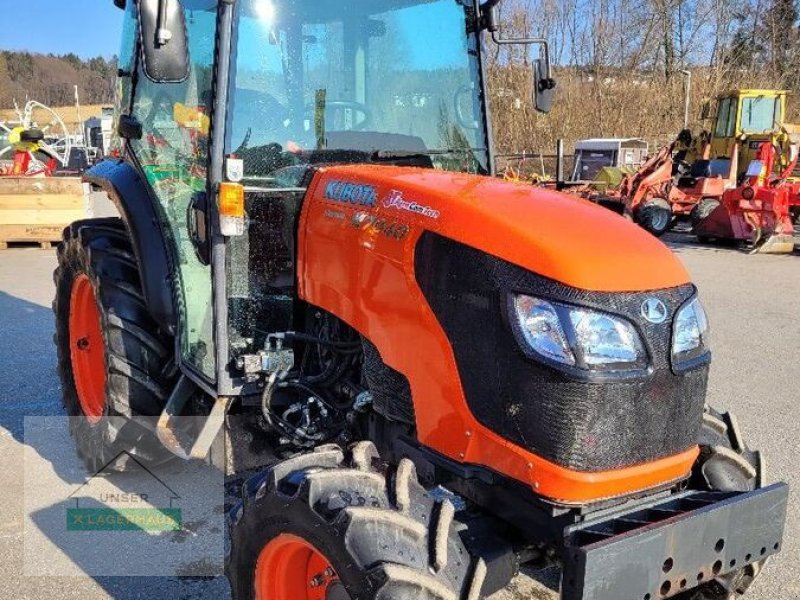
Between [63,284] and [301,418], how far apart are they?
204cm

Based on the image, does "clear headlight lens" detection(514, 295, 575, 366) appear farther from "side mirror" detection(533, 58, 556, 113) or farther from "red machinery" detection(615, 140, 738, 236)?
"red machinery" detection(615, 140, 738, 236)

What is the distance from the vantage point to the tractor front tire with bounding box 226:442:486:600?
1858mm

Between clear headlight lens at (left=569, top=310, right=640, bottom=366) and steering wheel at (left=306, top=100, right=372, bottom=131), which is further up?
steering wheel at (left=306, top=100, right=372, bottom=131)

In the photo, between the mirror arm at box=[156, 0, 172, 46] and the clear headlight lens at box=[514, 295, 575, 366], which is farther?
the mirror arm at box=[156, 0, 172, 46]

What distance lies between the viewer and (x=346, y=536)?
6.18ft

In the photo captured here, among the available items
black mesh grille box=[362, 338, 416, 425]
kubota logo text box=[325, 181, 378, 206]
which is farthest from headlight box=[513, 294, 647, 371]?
kubota logo text box=[325, 181, 378, 206]

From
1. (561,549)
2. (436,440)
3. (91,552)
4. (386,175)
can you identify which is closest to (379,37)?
(386,175)

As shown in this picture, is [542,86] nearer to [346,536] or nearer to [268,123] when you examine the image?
[268,123]

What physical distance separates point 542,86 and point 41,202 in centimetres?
916

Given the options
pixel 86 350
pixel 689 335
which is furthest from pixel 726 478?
pixel 86 350

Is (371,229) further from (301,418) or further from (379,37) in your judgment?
(379,37)

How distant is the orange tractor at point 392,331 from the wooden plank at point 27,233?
799cm

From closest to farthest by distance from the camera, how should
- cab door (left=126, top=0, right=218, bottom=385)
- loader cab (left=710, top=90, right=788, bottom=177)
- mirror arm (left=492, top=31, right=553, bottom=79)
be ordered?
cab door (left=126, top=0, right=218, bottom=385) < mirror arm (left=492, top=31, right=553, bottom=79) < loader cab (left=710, top=90, right=788, bottom=177)

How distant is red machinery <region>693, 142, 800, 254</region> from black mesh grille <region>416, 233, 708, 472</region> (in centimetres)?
1045
